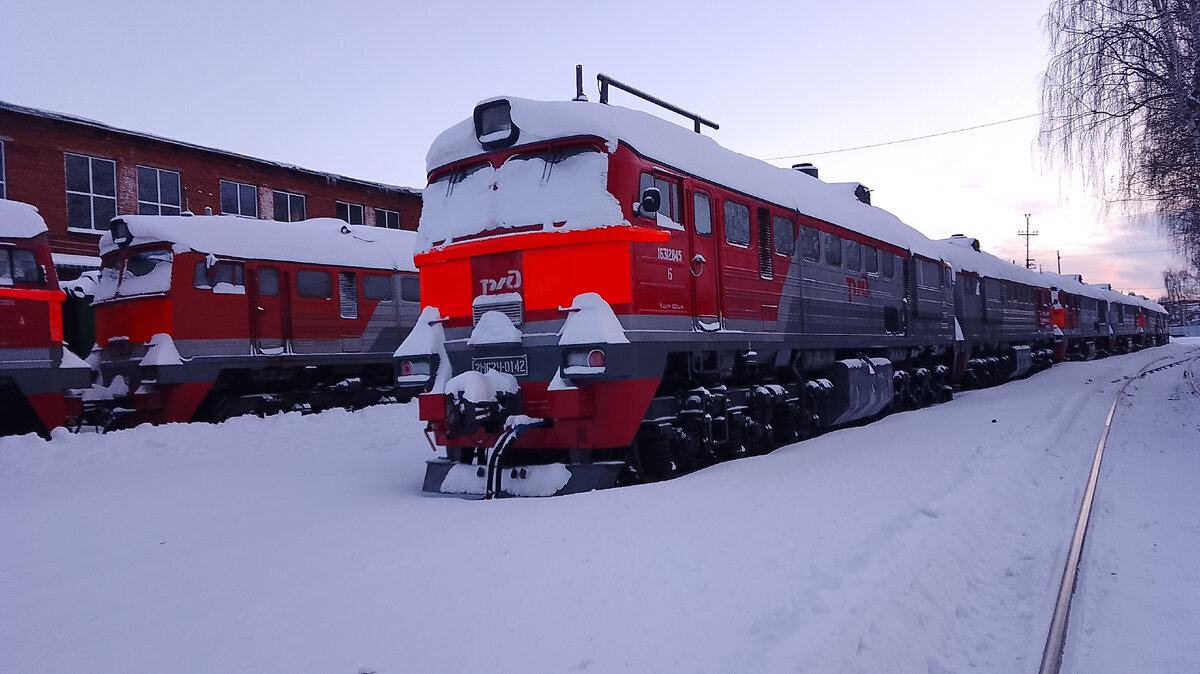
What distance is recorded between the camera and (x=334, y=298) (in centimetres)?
1495

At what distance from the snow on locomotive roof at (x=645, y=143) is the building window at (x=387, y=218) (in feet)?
64.6

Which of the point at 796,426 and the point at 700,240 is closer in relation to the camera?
the point at 700,240

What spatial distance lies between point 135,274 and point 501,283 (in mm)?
8373

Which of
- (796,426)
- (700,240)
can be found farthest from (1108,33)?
(700,240)

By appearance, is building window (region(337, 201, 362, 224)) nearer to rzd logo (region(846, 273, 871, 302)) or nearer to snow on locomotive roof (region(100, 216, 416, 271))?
snow on locomotive roof (region(100, 216, 416, 271))

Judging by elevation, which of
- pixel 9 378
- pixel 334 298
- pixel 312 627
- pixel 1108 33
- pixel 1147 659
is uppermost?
pixel 1108 33

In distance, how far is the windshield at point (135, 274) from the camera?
12.5 metres

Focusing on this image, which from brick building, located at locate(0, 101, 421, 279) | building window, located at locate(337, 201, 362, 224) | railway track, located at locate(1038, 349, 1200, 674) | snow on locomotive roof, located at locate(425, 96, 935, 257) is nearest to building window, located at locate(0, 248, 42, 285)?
snow on locomotive roof, located at locate(425, 96, 935, 257)

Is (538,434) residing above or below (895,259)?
below

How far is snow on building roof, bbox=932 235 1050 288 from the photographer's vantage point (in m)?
19.7

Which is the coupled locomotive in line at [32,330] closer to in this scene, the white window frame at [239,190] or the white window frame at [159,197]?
the white window frame at [159,197]

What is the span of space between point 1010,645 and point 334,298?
1327cm

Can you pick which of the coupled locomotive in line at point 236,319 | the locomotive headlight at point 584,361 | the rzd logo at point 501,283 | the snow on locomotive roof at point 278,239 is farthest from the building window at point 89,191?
the locomotive headlight at point 584,361

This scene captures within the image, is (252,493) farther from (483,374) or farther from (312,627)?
(312,627)
